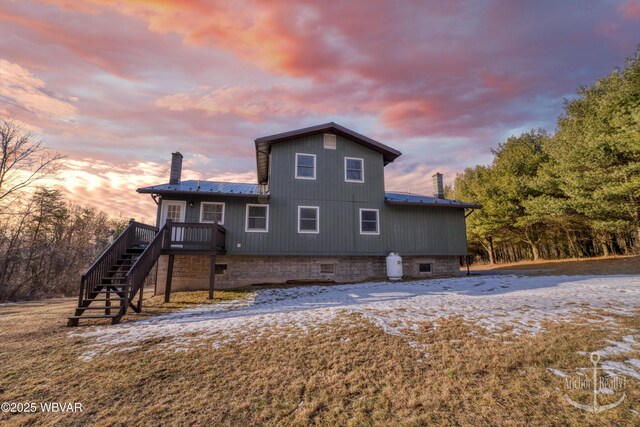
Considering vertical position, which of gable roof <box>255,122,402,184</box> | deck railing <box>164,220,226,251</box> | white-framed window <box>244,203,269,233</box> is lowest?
deck railing <box>164,220,226,251</box>

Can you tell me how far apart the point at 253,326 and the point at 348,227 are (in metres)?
9.24

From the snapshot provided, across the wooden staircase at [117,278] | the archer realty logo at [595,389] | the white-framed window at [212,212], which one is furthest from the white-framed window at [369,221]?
the archer realty logo at [595,389]

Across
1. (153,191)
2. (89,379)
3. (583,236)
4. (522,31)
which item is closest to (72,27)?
(153,191)

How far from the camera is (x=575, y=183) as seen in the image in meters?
18.9

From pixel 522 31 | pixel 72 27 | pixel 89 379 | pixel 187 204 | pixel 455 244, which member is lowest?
pixel 89 379

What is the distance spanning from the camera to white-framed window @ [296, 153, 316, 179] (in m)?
14.8

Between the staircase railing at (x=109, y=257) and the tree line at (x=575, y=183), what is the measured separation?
25497 millimetres

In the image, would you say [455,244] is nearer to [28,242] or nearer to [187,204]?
[187,204]

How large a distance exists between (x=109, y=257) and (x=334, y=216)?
9574mm

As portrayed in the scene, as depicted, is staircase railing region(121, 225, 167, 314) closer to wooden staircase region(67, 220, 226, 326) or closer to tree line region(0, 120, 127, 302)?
wooden staircase region(67, 220, 226, 326)

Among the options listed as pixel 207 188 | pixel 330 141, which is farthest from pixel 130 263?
pixel 330 141

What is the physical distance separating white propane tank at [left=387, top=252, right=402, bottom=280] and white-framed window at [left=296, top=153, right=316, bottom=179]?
5.85 m

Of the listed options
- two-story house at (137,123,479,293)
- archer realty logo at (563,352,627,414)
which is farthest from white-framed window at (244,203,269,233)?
archer realty logo at (563,352,627,414)

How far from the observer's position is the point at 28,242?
20344mm
